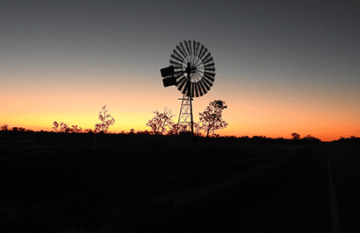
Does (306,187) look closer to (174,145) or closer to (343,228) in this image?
(343,228)

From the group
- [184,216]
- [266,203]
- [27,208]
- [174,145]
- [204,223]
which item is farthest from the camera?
[174,145]

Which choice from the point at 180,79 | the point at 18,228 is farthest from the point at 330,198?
the point at 180,79

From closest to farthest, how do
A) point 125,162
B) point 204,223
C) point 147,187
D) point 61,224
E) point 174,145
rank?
1. point 204,223
2. point 61,224
3. point 147,187
4. point 125,162
5. point 174,145

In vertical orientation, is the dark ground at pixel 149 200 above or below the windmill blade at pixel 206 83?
below

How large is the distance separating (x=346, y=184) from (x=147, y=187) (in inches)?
405

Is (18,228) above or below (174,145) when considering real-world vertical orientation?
below

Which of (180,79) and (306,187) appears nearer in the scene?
(306,187)

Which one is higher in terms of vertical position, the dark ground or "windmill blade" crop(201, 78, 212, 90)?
"windmill blade" crop(201, 78, 212, 90)

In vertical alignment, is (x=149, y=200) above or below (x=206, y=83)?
below

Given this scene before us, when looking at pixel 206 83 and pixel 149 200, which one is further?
pixel 206 83

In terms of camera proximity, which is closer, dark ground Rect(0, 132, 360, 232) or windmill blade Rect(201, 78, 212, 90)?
dark ground Rect(0, 132, 360, 232)

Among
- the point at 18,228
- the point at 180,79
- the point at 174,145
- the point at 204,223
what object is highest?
the point at 180,79

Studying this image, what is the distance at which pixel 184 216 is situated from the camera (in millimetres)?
8898

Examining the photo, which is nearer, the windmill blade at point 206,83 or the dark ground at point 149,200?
the dark ground at point 149,200
